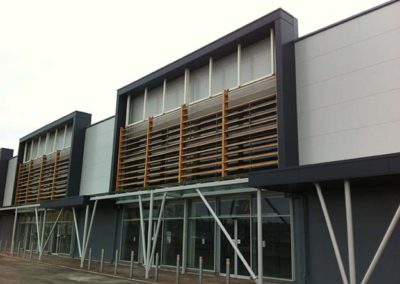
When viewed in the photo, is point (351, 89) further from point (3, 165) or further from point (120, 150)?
point (3, 165)

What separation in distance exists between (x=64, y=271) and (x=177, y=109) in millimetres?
8898

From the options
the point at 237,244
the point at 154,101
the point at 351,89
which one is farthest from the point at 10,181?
the point at 351,89

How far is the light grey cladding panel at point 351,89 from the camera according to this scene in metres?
12.3

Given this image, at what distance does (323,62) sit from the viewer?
1418 centimetres

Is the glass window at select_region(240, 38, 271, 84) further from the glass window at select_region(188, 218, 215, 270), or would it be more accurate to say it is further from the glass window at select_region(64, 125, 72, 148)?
the glass window at select_region(64, 125, 72, 148)

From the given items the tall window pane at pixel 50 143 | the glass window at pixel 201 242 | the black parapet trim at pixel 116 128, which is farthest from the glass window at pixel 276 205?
the tall window pane at pixel 50 143

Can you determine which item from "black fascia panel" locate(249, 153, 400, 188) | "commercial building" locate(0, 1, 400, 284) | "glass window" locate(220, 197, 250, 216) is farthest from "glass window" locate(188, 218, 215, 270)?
"black fascia panel" locate(249, 153, 400, 188)

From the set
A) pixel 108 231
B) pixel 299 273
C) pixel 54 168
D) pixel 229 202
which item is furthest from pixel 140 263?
pixel 54 168

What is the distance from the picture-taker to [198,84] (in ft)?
64.1

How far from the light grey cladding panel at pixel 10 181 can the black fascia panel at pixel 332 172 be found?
98.2 feet

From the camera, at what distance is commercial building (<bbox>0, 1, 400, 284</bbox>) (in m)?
12.0

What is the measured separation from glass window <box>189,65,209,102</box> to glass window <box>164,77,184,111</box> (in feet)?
2.44

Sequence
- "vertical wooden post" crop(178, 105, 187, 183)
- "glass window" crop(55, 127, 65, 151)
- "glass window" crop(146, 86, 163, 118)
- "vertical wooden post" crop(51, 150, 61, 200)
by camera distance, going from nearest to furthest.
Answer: "vertical wooden post" crop(178, 105, 187, 183)
"glass window" crop(146, 86, 163, 118)
"vertical wooden post" crop(51, 150, 61, 200)
"glass window" crop(55, 127, 65, 151)

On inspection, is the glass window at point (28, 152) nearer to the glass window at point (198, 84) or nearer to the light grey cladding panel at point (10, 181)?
the light grey cladding panel at point (10, 181)
